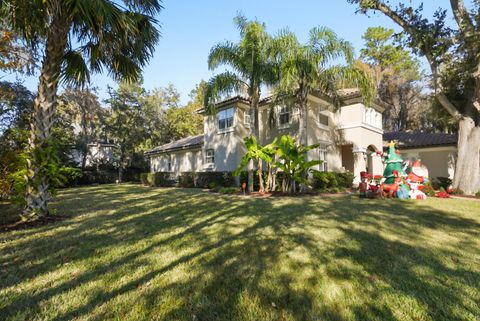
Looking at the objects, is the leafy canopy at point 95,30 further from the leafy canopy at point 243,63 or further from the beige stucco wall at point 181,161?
the beige stucco wall at point 181,161

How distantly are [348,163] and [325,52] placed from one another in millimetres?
12257

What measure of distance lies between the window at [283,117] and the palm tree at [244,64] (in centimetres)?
470

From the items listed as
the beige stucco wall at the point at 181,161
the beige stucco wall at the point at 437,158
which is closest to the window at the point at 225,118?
the beige stucco wall at the point at 181,161

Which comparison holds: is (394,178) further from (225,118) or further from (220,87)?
(225,118)

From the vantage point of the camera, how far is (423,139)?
2184 cm

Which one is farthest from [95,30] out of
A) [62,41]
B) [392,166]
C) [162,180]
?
[162,180]

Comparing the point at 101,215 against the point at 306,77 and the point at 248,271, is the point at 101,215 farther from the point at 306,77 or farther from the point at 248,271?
the point at 306,77

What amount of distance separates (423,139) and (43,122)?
26714 millimetres

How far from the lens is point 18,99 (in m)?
20.0

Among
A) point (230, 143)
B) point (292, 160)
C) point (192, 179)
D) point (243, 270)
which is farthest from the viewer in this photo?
point (192, 179)

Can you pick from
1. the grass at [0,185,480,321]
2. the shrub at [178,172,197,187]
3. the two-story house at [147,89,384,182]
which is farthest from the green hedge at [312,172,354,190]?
the shrub at [178,172,197,187]

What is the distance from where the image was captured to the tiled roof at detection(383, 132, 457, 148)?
65.1ft

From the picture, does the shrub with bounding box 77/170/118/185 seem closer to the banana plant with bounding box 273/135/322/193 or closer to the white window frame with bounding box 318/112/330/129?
the banana plant with bounding box 273/135/322/193

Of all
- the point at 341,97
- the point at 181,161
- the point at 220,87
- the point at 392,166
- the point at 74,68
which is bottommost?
the point at 392,166
